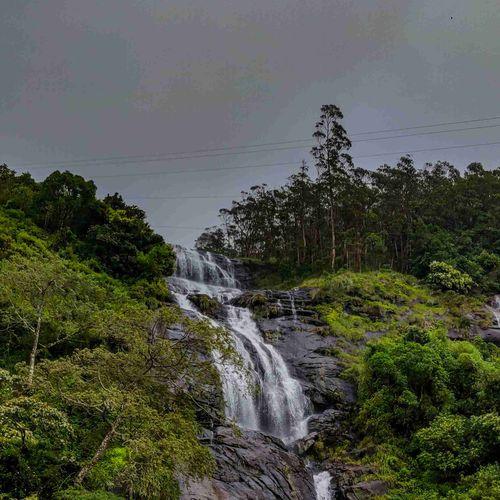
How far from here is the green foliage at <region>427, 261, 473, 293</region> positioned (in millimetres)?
35594

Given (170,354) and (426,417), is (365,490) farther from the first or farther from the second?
(170,354)

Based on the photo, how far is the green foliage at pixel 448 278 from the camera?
117 feet

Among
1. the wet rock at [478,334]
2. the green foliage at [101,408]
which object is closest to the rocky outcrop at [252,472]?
the green foliage at [101,408]

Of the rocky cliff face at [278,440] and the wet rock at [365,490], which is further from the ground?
the rocky cliff face at [278,440]

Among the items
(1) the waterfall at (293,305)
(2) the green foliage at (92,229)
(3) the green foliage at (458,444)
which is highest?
(2) the green foliage at (92,229)

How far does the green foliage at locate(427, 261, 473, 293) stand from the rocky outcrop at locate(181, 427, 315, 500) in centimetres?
2423

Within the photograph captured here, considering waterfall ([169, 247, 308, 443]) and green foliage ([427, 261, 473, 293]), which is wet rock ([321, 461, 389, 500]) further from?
green foliage ([427, 261, 473, 293])

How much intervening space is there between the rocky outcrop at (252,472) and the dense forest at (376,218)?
26.5 metres

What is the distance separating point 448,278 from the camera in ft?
118

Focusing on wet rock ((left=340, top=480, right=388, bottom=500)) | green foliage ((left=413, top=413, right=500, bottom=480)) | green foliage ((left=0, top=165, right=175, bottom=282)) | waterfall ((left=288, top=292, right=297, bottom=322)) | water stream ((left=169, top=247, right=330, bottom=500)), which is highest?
green foliage ((left=0, top=165, right=175, bottom=282))

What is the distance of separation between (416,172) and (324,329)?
31993mm

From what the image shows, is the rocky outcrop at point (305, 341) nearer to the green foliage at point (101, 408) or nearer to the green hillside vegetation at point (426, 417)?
the green hillside vegetation at point (426, 417)

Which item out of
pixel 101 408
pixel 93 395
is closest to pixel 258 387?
pixel 101 408

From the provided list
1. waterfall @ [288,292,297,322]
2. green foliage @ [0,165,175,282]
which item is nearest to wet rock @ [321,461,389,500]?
waterfall @ [288,292,297,322]
